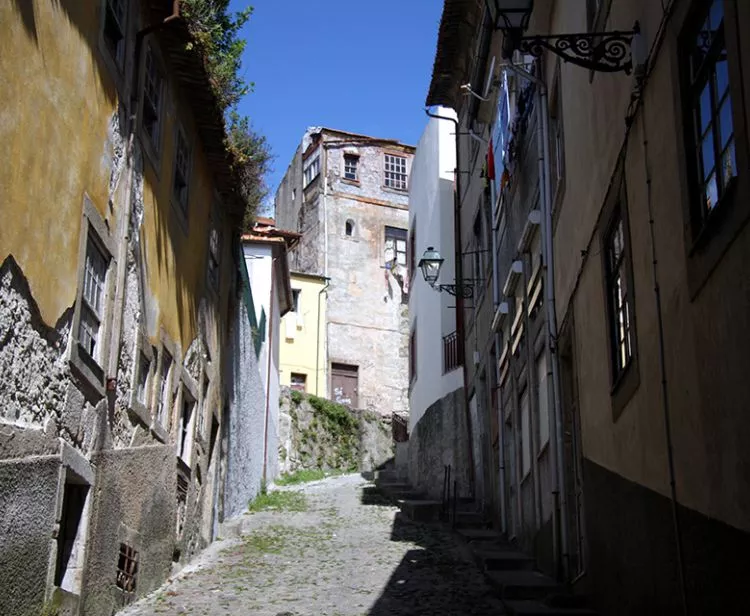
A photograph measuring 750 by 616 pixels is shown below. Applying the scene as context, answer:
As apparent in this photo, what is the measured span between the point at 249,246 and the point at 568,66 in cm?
1441

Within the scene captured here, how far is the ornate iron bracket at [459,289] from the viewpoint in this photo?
1993cm

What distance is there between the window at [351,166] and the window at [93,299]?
117ft

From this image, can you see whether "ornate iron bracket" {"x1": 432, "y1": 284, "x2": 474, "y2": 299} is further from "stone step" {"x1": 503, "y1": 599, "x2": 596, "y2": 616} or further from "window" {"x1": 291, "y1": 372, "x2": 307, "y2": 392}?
"window" {"x1": 291, "y1": 372, "x2": 307, "y2": 392}

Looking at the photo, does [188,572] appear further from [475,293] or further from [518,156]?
[475,293]

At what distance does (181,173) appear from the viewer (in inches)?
526

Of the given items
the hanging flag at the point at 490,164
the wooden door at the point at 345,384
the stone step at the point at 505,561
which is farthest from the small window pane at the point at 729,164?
the wooden door at the point at 345,384

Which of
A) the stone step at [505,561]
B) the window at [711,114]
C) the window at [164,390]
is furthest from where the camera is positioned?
the window at [164,390]

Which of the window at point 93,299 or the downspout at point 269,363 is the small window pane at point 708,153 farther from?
the downspout at point 269,363

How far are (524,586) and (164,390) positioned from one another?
198 inches

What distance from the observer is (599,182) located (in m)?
8.86

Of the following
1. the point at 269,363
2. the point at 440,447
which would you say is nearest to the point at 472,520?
the point at 440,447

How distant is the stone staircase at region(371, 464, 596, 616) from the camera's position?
9.18 m

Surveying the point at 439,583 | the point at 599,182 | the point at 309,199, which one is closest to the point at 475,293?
the point at 439,583

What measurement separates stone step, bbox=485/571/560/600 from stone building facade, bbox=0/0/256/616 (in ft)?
12.4
